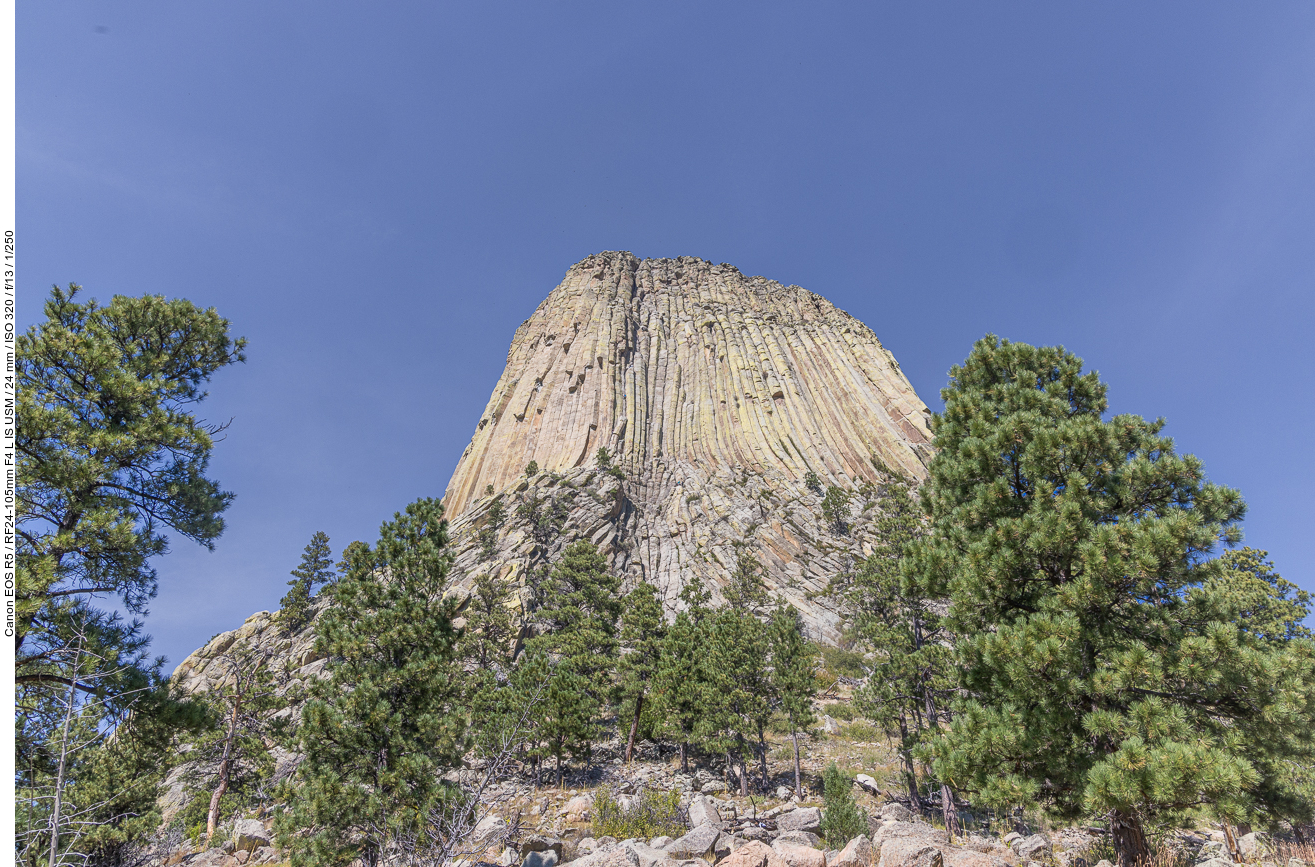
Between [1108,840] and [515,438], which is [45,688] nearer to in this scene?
[1108,840]

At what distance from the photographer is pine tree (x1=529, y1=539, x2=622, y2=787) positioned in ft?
77.7

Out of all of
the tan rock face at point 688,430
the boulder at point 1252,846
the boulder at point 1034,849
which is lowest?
the boulder at point 1252,846

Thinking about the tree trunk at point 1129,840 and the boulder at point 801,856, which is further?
the boulder at point 801,856

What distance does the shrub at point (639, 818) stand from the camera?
47.9ft

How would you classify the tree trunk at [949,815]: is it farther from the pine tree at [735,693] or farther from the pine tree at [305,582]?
the pine tree at [305,582]

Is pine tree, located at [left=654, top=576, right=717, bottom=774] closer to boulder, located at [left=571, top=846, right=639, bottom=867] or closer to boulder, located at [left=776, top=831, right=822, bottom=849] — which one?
boulder, located at [left=776, top=831, right=822, bottom=849]

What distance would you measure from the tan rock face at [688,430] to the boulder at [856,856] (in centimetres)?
4077

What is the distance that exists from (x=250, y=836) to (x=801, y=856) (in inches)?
765

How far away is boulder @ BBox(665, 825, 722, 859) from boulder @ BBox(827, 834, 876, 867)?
9.37 feet

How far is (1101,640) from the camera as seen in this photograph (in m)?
8.09

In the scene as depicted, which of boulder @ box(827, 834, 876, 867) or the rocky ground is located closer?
the rocky ground

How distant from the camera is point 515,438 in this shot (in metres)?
79.0

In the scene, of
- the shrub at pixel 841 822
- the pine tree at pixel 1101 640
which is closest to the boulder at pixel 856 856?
the pine tree at pixel 1101 640

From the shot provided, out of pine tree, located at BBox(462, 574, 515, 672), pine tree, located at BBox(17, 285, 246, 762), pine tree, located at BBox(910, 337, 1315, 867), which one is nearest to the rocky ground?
pine tree, located at BBox(910, 337, 1315, 867)
